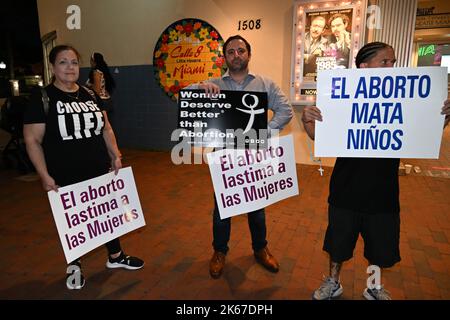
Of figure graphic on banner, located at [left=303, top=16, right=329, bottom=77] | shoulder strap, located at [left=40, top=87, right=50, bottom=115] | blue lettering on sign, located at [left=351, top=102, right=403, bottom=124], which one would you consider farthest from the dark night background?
blue lettering on sign, located at [left=351, top=102, right=403, bottom=124]

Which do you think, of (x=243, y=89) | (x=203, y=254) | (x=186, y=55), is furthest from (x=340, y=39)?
(x=203, y=254)

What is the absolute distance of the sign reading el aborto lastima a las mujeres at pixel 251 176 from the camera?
2.40m

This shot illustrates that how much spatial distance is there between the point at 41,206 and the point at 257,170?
10.2 feet

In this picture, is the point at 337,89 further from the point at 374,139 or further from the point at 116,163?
the point at 116,163

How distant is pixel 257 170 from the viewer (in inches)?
97.8

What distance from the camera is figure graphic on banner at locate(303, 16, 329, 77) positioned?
214 inches

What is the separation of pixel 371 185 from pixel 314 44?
4.25 m

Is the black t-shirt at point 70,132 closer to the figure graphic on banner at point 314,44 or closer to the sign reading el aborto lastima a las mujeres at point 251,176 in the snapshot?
the sign reading el aborto lastima a las mujeres at point 251,176

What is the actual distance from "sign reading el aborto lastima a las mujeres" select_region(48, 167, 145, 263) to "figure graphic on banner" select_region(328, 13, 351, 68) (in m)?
4.30

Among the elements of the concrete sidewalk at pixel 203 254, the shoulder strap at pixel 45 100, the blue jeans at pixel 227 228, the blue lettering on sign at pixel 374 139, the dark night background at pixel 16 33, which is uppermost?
the dark night background at pixel 16 33

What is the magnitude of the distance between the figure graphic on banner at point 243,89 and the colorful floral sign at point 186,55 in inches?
158

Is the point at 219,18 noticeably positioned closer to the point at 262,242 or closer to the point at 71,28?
the point at 71,28

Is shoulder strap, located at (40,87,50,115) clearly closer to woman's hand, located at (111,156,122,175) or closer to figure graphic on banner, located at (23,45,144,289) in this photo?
figure graphic on banner, located at (23,45,144,289)

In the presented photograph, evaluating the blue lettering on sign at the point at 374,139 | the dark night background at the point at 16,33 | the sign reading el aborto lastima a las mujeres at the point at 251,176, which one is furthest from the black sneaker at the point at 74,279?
the dark night background at the point at 16,33
